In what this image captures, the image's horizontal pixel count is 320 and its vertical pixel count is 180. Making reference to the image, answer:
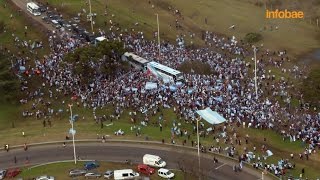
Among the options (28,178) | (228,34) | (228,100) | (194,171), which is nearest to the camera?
(194,171)

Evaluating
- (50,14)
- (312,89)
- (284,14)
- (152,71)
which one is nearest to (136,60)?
(152,71)

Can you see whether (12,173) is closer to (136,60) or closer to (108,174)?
(108,174)

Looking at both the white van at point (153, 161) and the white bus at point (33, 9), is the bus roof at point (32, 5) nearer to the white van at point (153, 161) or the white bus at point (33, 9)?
the white bus at point (33, 9)

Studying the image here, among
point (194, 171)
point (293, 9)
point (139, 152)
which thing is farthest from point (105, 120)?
point (293, 9)

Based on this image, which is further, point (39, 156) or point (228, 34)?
point (228, 34)

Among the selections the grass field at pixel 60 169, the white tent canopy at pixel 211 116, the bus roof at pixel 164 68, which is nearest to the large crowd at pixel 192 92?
the white tent canopy at pixel 211 116

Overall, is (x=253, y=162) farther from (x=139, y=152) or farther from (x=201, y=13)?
(x=201, y=13)
